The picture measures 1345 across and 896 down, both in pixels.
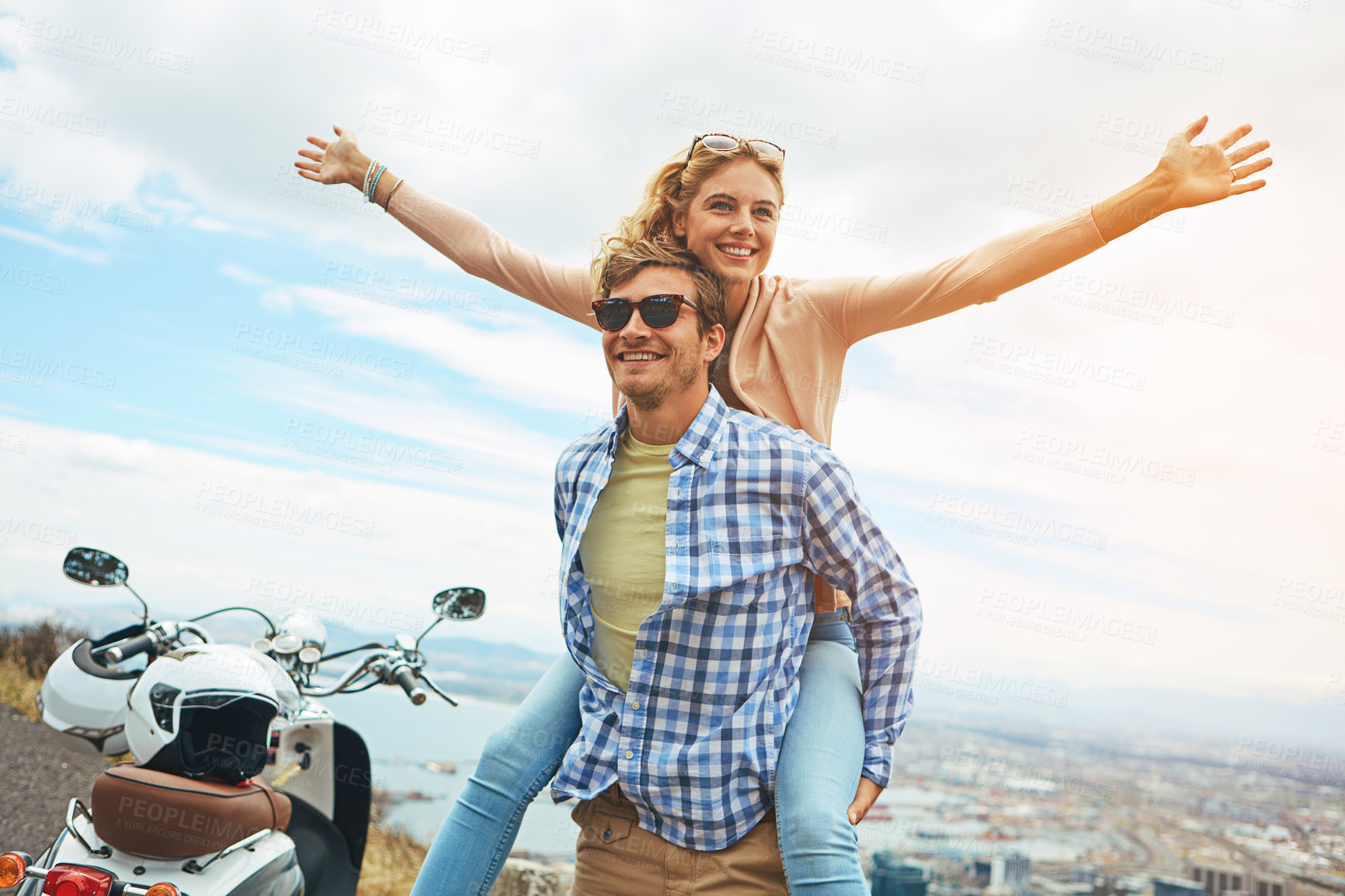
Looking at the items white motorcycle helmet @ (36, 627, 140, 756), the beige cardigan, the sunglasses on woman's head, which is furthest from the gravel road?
A: the sunglasses on woman's head

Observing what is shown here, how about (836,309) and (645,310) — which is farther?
(836,309)

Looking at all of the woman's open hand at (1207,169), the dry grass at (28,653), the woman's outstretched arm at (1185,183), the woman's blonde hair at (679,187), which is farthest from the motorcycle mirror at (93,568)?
the dry grass at (28,653)

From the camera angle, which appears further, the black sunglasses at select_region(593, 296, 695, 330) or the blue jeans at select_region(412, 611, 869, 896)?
the black sunglasses at select_region(593, 296, 695, 330)

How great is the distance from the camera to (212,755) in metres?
2.30

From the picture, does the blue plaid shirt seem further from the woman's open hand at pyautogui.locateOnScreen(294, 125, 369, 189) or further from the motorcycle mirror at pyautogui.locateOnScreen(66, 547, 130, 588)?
the woman's open hand at pyautogui.locateOnScreen(294, 125, 369, 189)

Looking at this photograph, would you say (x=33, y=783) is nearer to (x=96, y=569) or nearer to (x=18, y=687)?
(x=18, y=687)

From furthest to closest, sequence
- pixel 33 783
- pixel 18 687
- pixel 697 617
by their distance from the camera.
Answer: pixel 18 687 → pixel 33 783 → pixel 697 617

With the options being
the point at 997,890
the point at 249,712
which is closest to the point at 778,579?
the point at 249,712

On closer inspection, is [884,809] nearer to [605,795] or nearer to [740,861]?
[740,861]

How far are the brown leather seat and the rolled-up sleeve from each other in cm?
167

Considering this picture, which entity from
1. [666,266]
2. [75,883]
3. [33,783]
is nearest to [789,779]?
[666,266]

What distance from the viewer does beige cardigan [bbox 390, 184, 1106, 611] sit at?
2357mm

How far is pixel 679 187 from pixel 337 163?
1.40m

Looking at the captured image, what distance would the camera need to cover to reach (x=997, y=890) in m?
9.18
